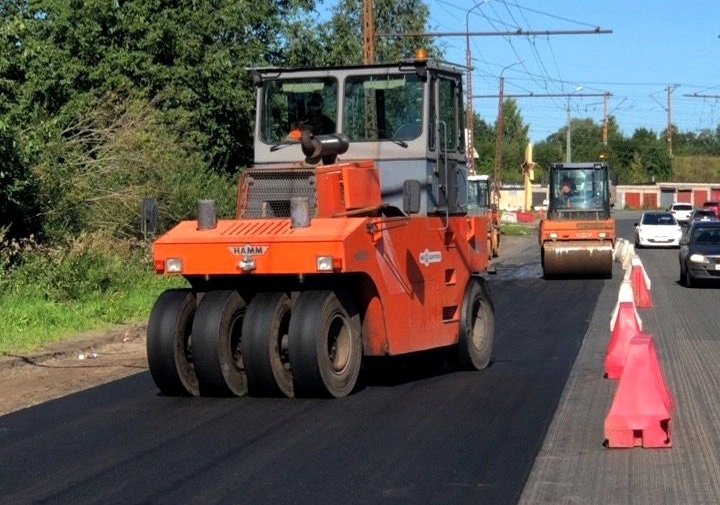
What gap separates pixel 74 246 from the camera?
23.7 metres

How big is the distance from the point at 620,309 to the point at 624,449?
4933 millimetres

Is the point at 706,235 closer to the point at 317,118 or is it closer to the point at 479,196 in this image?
the point at 479,196

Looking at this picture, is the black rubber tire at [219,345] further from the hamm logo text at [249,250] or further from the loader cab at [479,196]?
the loader cab at [479,196]

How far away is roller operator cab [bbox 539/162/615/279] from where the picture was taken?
110 feet

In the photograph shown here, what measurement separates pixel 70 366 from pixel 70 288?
666 cm

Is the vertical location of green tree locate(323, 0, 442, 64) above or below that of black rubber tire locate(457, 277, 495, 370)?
above

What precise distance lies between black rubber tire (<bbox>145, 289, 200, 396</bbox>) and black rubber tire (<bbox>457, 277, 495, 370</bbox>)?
333 cm

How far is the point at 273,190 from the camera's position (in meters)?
13.3

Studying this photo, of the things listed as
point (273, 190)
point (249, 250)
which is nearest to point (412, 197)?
point (273, 190)

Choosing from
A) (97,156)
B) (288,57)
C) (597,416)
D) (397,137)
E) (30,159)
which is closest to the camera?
(597,416)

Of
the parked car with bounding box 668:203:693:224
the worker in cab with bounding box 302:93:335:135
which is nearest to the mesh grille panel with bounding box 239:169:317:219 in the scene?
the worker in cab with bounding box 302:93:335:135

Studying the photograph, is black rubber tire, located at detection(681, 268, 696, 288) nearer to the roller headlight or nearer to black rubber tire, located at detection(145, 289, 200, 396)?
black rubber tire, located at detection(145, 289, 200, 396)

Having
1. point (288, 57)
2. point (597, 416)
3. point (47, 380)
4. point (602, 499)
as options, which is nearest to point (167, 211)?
point (288, 57)

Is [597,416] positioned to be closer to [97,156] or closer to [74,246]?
[74,246]
